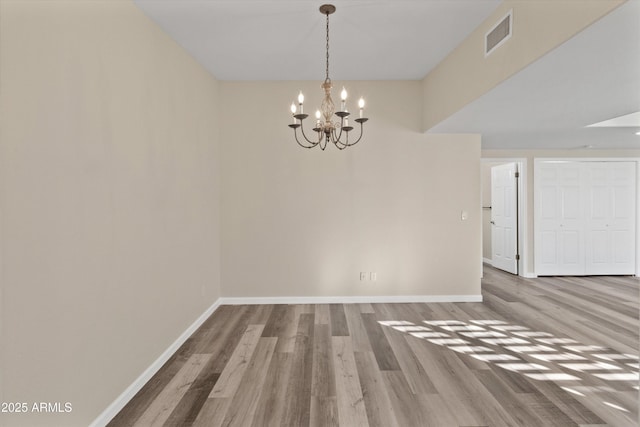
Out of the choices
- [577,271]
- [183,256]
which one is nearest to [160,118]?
[183,256]

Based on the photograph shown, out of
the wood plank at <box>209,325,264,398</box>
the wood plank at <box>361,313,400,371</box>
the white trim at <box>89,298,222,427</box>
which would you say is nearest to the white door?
the wood plank at <box>361,313,400,371</box>

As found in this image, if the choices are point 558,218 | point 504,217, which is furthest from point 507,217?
point 558,218

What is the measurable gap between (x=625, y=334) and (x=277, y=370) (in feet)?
12.0

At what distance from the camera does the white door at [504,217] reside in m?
6.25

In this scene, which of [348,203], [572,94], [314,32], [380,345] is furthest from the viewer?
[348,203]

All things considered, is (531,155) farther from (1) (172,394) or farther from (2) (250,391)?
(1) (172,394)

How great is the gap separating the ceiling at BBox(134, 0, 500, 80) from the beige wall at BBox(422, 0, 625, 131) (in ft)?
0.43

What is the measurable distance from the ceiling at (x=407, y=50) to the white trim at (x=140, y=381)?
9.38ft

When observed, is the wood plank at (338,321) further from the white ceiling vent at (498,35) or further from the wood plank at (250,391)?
the white ceiling vent at (498,35)

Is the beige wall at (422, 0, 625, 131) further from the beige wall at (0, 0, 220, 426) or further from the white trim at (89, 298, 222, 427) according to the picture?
the white trim at (89, 298, 222, 427)

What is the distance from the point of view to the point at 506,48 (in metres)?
2.39

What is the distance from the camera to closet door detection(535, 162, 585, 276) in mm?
6090

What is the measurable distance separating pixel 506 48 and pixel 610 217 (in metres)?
5.72

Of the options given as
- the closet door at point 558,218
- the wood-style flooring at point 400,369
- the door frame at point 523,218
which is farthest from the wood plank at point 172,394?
the closet door at point 558,218
